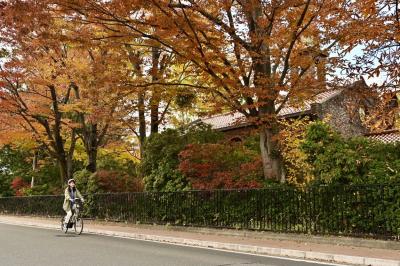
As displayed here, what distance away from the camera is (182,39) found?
14000 millimetres

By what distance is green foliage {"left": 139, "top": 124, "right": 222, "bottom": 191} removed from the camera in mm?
18750

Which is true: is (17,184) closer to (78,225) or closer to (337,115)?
(78,225)

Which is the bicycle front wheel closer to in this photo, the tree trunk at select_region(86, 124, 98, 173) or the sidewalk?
the sidewalk

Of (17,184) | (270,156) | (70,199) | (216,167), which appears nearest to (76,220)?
(70,199)

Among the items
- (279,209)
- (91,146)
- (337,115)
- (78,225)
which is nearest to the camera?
(279,209)

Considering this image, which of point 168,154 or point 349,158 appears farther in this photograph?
point 168,154

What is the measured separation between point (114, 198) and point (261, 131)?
25.9 feet

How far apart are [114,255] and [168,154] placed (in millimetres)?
8506

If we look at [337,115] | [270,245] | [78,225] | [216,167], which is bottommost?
[270,245]

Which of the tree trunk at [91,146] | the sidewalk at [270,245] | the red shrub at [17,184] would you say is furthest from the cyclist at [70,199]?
the red shrub at [17,184]

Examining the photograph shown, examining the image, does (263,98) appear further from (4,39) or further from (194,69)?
(4,39)

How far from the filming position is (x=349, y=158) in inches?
483

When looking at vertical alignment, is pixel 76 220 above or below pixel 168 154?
below

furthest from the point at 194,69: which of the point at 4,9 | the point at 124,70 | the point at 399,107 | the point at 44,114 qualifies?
the point at 44,114
